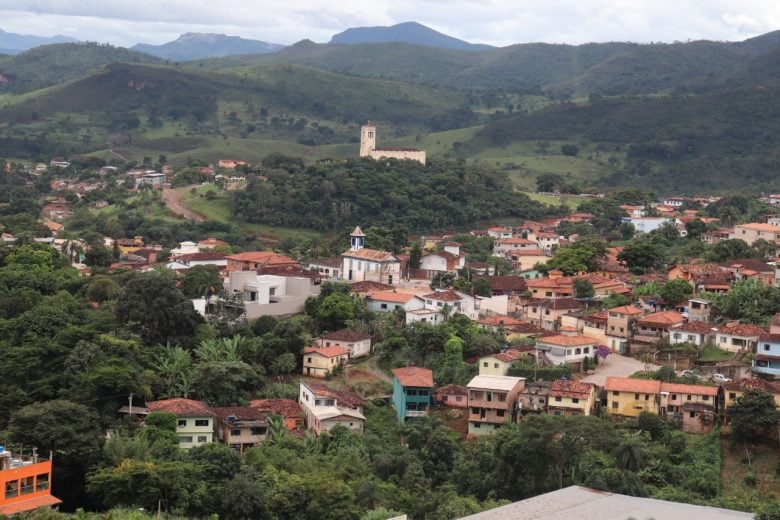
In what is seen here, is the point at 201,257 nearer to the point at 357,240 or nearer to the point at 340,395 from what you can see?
the point at 357,240

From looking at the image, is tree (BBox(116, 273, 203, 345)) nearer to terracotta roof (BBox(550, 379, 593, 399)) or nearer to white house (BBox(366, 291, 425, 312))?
white house (BBox(366, 291, 425, 312))

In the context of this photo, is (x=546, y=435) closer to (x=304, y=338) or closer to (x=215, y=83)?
(x=304, y=338)

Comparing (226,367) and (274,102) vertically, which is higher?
(274,102)

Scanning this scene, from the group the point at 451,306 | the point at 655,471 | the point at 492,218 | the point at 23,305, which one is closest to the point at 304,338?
the point at 451,306

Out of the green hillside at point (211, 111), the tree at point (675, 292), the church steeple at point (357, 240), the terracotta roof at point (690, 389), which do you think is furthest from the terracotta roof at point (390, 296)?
the green hillside at point (211, 111)

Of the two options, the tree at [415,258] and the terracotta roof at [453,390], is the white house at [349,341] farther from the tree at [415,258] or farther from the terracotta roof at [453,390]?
the tree at [415,258]

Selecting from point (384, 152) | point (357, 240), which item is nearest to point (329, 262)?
point (357, 240)

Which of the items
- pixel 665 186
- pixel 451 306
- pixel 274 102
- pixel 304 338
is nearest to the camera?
pixel 304 338
